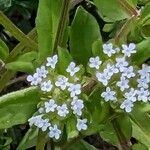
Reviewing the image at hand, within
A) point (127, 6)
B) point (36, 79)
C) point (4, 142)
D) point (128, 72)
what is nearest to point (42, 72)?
point (36, 79)

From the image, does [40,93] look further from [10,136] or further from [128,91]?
[10,136]

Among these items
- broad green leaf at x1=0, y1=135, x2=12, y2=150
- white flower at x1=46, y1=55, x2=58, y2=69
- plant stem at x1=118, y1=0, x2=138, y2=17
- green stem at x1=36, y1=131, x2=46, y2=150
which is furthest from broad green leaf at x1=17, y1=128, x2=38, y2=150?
plant stem at x1=118, y1=0, x2=138, y2=17

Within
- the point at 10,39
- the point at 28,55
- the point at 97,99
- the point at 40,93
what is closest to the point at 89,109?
the point at 97,99

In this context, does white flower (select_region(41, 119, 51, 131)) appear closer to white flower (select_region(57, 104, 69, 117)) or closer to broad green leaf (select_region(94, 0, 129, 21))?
white flower (select_region(57, 104, 69, 117))

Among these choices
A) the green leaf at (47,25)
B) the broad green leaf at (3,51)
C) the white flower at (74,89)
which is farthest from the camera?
the broad green leaf at (3,51)

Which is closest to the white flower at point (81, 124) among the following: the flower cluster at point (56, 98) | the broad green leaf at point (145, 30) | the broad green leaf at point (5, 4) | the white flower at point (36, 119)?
the flower cluster at point (56, 98)

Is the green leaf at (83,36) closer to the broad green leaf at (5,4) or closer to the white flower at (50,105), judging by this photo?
the white flower at (50,105)

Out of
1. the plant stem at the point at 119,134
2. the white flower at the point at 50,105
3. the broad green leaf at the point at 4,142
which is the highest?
the white flower at the point at 50,105
